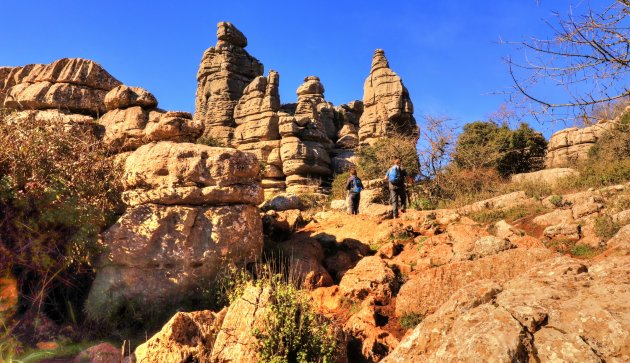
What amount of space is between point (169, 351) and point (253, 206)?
4.06 meters

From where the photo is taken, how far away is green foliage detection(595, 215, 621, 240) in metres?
8.26

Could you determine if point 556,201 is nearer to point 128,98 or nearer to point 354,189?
point 354,189

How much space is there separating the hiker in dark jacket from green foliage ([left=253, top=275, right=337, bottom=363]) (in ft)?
30.2

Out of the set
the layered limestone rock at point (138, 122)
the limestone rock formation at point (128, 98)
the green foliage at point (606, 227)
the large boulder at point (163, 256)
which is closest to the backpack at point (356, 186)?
the layered limestone rock at point (138, 122)

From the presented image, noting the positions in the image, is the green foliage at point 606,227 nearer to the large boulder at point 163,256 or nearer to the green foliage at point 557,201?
the green foliage at point 557,201

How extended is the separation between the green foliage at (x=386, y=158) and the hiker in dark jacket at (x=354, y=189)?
22.0ft

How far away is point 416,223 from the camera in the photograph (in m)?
11.2

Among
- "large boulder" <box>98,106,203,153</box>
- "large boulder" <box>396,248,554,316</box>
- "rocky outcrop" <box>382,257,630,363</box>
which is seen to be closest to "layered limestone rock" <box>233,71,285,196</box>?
"large boulder" <box>98,106,203,153</box>

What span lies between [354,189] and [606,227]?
7.60 meters

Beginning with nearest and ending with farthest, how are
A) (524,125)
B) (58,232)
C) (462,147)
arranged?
(58,232)
(462,147)
(524,125)

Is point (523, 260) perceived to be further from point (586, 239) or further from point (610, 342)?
point (610, 342)

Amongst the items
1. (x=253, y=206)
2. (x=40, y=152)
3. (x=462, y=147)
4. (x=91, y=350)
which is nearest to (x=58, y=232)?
(x=40, y=152)

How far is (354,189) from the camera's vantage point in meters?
14.6

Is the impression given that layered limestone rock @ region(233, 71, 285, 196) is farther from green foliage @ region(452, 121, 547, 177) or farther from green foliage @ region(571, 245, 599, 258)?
green foliage @ region(571, 245, 599, 258)
